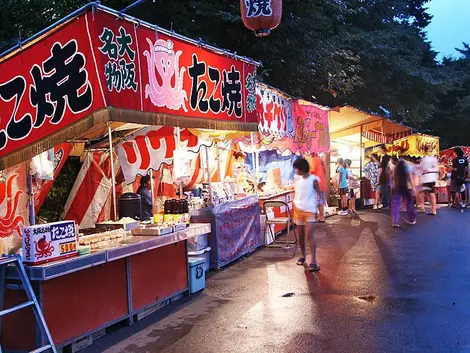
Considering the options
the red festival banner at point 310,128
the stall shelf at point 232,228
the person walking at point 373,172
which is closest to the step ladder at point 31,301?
the stall shelf at point 232,228

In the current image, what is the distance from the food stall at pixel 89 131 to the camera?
542cm

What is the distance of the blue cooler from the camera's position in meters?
7.95

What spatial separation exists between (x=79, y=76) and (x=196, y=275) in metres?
3.67

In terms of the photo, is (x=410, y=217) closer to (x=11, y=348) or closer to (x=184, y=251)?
(x=184, y=251)

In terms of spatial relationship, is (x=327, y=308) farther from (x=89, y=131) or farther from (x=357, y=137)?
(x=357, y=137)

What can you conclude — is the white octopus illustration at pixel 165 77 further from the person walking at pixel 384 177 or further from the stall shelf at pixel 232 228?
the person walking at pixel 384 177

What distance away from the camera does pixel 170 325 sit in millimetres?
6500

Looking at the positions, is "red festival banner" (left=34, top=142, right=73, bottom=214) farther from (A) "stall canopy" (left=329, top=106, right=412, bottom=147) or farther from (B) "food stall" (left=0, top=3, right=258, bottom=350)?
(A) "stall canopy" (left=329, top=106, right=412, bottom=147)

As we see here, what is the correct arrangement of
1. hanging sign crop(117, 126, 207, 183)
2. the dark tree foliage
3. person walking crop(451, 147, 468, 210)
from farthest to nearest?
person walking crop(451, 147, 468, 210)
the dark tree foliage
hanging sign crop(117, 126, 207, 183)

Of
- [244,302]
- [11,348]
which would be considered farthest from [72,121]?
[244,302]

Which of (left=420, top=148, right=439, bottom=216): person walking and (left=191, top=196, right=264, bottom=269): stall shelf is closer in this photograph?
(left=191, top=196, right=264, bottom=269): stall shelf

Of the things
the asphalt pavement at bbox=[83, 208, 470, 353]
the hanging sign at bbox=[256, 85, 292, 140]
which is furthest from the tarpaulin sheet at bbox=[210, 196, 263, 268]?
the hanging sign at bbox=[256, 85, 292, 140]

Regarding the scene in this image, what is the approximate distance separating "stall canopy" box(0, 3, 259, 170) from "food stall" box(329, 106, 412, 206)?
11.2m

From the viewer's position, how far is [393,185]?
14.1m
